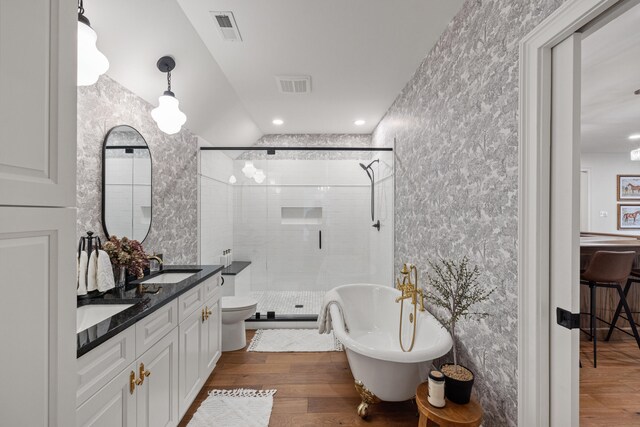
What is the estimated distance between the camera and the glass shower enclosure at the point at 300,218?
3.80 metres

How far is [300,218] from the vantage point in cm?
393

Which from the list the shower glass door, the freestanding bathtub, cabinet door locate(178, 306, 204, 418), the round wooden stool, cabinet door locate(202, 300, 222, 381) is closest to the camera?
the round wooden stool

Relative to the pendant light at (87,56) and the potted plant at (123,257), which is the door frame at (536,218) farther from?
the potted plant at (123,257)

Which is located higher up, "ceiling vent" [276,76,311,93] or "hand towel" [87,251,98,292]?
"ceiling vent" [276,76,311,93]

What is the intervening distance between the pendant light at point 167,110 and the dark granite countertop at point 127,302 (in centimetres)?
110

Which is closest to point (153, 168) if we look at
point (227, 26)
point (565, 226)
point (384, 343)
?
point (227, 26)

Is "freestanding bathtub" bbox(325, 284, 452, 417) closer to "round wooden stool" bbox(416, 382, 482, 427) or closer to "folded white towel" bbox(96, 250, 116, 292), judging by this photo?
"round wooden stool" bbox(416, 382, 482, 427)

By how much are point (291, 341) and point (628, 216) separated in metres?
3.78

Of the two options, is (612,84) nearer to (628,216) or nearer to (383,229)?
(628,216)

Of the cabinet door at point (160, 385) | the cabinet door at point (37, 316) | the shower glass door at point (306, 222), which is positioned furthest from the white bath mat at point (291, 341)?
the cabinet door at point (37, 316)

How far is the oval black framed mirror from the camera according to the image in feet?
6.68

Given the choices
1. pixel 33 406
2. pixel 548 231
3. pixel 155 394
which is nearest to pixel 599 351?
pixel 548 231

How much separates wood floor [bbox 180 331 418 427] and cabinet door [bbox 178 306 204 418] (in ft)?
0.57

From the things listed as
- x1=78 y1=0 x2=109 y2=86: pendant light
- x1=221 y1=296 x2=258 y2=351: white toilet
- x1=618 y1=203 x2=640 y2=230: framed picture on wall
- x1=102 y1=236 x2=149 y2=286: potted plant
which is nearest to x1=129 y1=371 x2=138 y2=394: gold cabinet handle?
x1=102 y1=236 x2=149 y2=286: potted plant
